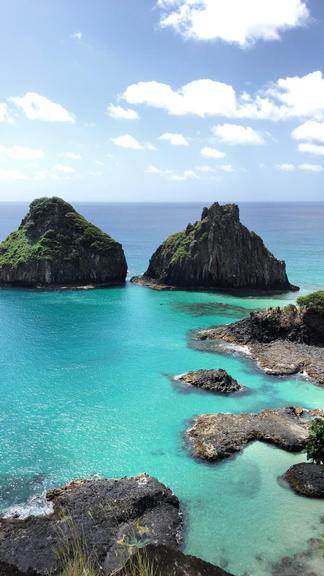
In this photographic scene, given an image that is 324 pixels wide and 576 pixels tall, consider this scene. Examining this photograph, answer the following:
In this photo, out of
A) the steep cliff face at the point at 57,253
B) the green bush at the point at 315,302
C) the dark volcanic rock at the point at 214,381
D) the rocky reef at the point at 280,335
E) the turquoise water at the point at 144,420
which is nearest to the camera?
the turquoise water at the point at 144,420

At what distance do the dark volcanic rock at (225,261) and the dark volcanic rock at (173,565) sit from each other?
9863 cm

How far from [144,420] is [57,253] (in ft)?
275

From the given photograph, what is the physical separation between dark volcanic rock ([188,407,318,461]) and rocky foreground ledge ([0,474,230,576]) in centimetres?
880

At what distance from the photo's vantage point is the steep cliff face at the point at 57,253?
124125 millimetres

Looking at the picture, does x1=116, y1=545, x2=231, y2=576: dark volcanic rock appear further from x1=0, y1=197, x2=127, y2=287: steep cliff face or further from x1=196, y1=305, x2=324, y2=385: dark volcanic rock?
x1=0, y1=197, x2=127, y2=287: steep cliff face

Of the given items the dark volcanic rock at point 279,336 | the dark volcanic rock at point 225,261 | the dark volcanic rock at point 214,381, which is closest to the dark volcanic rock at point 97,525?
the dark volcanic rock at point 214,381

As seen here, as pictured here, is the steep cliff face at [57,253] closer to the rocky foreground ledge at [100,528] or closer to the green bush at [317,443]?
the rocky foreground ledge at [100,528]

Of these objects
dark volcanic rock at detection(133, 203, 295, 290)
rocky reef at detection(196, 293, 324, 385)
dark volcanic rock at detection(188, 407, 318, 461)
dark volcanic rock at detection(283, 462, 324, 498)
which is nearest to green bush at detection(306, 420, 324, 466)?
dark volcanic rock at detection(283, 462, 324, 498)

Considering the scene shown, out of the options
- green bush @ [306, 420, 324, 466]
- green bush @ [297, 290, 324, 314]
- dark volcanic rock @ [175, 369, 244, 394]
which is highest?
green bush @ [297, 290, 324, 314]

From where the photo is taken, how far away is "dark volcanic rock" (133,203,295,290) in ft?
396

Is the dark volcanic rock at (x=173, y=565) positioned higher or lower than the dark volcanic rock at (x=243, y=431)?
higher

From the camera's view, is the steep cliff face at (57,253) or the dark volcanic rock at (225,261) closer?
the dark volcanic rock at (225,261)

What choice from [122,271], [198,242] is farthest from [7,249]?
[198,242]

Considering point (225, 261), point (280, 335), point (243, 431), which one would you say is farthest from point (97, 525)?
point (225, 261)
